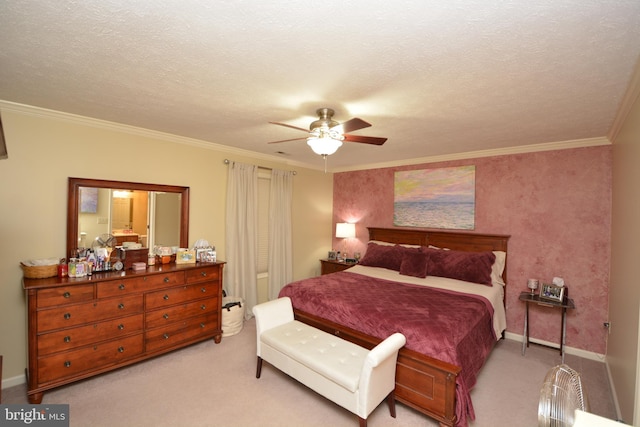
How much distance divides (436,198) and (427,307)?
7.07 ft

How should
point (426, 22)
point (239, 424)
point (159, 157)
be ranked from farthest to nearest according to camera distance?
1. point (159, 157)
2. point (239, 424)
3. point (426, 22)

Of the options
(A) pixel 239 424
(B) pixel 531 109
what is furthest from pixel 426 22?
(A) pixel 239 424

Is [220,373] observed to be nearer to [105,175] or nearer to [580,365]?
[105,175]

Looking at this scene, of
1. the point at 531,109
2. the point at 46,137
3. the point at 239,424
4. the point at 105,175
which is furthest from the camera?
the point at 105,175

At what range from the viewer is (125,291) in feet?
9.10

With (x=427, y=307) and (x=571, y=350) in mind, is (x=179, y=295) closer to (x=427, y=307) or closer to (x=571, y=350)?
(x=427, y=307)

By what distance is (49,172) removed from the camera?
2744 millimetres

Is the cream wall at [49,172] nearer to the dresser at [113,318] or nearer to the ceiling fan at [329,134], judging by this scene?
the dresser at [113,318]

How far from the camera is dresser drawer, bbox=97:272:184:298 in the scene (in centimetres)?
266

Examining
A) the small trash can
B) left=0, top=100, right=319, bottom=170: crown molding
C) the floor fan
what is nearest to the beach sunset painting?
left=0, top=100, right=319, bottom=170: crown molding

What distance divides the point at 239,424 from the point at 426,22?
2.88 meters

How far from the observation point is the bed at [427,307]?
2.14 m

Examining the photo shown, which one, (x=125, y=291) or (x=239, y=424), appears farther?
(x=125, y=291)

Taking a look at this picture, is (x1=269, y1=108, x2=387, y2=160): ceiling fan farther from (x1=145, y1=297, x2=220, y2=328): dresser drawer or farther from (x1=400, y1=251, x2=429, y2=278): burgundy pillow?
(x1=145, y1=297, x2=220, y2=328): dresser drawer
